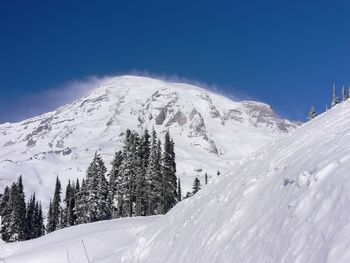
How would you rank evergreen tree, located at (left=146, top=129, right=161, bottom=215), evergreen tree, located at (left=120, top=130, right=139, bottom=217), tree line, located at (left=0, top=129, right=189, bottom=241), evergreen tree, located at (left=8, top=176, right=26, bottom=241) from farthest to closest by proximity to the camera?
evergreen tree, located at (left=8, top=176, right=26, bottom=241) → evergreen tree, located at (left=120, top=130, right=139, bottom=217) → tree line, located at (left=0, top=129, right=189, bottom=241) → evergreen tree, located at (left=146, top=129, right=161, bottom=215)

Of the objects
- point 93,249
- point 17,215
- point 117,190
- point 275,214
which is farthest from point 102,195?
point 275,214

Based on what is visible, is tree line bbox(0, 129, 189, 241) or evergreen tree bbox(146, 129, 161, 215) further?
tree line bbox(0, 129, 189, 241)

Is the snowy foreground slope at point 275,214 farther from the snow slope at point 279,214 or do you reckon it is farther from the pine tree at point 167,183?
the pine tree at point 167,183

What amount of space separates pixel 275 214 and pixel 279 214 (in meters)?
0.18

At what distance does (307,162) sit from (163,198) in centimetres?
4860

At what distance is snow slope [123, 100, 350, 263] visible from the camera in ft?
23.7

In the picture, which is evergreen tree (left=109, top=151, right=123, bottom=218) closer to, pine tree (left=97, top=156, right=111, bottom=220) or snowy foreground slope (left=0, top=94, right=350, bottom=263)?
pine tree (left=97, top=156, right=111, bottom=220)

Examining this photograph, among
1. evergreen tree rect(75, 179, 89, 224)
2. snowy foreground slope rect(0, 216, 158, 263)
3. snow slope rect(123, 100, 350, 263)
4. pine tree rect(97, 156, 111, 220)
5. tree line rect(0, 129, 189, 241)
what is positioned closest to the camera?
snow slope rect(123, 100, 350, 263)

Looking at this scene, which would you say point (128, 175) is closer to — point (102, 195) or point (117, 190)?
point (117, 190)

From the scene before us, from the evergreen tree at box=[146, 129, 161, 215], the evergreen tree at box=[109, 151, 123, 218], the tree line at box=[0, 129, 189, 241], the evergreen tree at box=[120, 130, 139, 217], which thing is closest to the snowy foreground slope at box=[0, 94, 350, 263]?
the evergreen tree at box=[146, 129, 161, 215]

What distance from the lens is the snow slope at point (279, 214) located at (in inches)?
284

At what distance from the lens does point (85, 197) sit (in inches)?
2630

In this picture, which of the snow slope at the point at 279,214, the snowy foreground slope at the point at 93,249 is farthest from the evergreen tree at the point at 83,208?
the snow slope at the point at 279,214

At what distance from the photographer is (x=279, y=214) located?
887 cm
